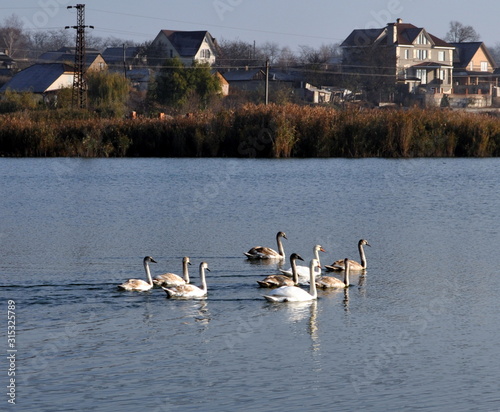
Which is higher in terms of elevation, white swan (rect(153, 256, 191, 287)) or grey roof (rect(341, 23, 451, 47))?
grey roof (rect(341, 23, 451, 47))

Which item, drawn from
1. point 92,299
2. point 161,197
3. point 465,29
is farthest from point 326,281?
point 465,29

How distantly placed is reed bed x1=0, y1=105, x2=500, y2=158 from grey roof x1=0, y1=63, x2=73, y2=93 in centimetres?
3134

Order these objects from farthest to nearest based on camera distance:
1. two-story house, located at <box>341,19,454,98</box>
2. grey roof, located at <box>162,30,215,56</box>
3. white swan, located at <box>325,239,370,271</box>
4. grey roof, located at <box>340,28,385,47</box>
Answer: grey roof, located at <box>162,30,215,56</box>, grey roof, located at <box>340,28,385,47</box>, two-story house, located at <box>341,19,454,98</box>, white swan, located at <box>325,239,370,271</box>

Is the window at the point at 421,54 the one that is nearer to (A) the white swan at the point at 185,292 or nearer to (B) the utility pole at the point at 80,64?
(B) the utility pole at the point at 80,64

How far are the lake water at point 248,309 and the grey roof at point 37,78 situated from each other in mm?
48939

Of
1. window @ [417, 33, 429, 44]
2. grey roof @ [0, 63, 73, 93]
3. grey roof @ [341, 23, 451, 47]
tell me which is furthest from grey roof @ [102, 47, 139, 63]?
window @ [417, 33, 429, 44]

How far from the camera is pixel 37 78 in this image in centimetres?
7681

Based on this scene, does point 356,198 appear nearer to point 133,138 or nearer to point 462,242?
point 462,242

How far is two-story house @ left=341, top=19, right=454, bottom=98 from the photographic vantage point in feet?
300

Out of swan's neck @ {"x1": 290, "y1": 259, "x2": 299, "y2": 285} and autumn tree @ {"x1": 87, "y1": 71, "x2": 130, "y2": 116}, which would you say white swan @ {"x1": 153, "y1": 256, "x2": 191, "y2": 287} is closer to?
swan's neck @ {"x1": 290, "y1": 259, "x2": 299, "y2": 285}

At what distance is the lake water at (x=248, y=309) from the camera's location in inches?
387

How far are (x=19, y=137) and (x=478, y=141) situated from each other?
833 inches

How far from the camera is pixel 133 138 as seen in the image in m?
Result: 43.8

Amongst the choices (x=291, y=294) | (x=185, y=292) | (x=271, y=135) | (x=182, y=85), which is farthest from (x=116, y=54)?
(x=291, y=294)
